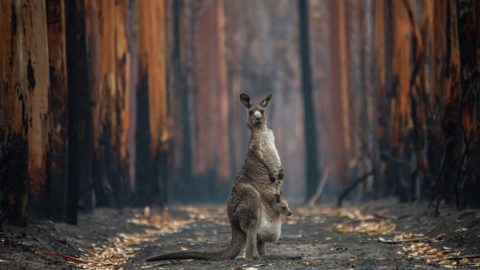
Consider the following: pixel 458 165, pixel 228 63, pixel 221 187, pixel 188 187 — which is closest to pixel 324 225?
pixel 458 165

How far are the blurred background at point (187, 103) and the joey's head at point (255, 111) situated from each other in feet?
9.32

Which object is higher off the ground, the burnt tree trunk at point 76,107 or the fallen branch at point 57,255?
the burnt tree trunk at point 76,107

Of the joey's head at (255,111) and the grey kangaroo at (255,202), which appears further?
the joey's head at (255,111)

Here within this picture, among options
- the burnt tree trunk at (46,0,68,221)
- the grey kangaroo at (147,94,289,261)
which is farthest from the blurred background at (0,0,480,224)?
the grey kangaroo at (147,94,289,261)

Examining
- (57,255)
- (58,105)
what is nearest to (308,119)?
(58,105)

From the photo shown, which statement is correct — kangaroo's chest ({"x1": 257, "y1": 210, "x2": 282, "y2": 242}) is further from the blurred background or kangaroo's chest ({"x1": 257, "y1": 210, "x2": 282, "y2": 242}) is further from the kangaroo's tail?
the blurred background

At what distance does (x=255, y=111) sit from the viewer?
11.1 metres

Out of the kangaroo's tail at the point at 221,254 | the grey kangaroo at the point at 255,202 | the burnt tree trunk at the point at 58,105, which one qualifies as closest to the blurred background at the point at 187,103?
the burnt tree trunk at the point at 58,105

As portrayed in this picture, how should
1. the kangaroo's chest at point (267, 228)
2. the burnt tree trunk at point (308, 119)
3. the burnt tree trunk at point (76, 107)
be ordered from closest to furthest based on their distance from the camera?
the kangaroo's chest at point (267, 228) < the burnt tree trunk at point (76, 107) < the burnt tree trunk at point (308, 119)

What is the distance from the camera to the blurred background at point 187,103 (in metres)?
12.9

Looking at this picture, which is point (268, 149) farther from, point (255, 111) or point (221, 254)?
point (221, 254)

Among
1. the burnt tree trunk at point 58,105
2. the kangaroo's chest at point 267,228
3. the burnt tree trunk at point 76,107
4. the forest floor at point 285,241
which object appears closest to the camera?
the forest floor at point 285,241

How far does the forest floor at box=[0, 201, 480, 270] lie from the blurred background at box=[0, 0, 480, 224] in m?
0.58

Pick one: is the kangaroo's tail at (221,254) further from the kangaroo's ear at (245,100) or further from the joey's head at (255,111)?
the kangaroo's ear at (245,100)
